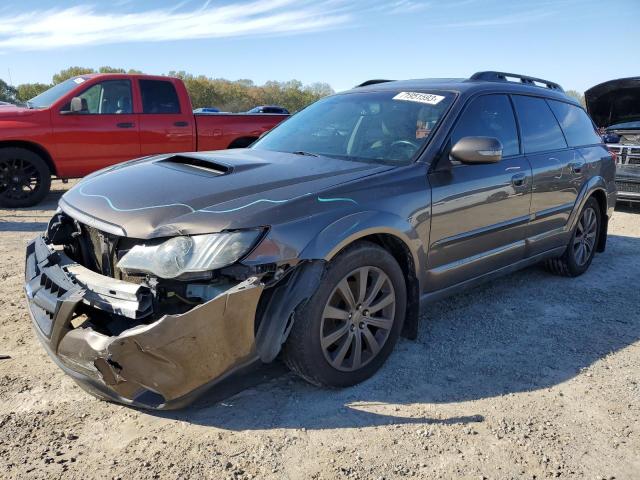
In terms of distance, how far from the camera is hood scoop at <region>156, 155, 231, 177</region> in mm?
3088

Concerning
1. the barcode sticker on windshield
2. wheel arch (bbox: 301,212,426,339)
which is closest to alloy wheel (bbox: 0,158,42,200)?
the barcode sticker on windshield

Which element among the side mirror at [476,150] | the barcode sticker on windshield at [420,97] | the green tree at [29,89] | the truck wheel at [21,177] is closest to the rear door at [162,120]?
the truck wheel at [21,177]

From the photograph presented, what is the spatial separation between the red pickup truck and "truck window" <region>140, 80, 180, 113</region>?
0.02 metres

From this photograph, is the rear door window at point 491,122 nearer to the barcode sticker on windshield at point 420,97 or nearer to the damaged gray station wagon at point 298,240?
the damaged gray station wagon at point 298,240

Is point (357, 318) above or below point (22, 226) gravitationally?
above

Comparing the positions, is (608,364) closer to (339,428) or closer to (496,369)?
(496,369)

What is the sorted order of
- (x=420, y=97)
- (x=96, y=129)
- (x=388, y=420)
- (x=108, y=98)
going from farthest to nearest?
(x=108, y=98), (x=96, y=129), (x=420, y=97), (x=388, y=420)

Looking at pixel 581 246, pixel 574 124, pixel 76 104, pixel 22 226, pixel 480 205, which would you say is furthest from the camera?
pixel 76 104

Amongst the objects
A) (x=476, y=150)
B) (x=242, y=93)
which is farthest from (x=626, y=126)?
(x=242, y=93)

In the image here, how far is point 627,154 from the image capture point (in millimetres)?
8453

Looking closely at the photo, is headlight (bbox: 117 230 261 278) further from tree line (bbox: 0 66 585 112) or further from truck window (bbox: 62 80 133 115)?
tree line (bbox: 0 66 585 112)

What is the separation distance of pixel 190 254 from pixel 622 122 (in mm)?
9396

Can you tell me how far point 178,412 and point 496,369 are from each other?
187 cm

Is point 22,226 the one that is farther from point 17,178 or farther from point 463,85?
point 463,85
